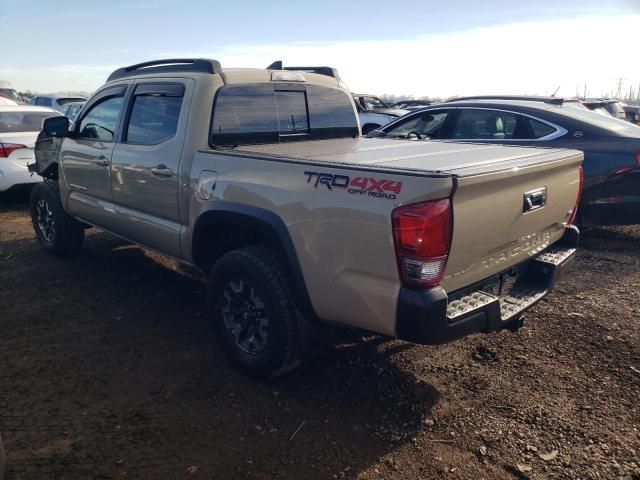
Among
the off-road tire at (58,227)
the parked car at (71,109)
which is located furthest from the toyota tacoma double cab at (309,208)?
the parked car at (71,109)

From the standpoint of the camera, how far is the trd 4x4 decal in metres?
2.48

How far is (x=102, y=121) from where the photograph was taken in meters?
4.80

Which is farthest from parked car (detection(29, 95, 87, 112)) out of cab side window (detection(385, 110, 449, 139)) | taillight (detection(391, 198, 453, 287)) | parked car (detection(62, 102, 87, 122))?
taillight (detection(391, 198, 453, 287))

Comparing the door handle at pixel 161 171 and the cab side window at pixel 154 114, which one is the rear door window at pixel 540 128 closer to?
the cab side window at pixel 154 114

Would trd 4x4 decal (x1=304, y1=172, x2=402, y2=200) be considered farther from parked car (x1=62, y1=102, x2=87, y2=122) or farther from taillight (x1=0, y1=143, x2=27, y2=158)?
parked car (x1=62, y1=102, x2=87, y2=122)

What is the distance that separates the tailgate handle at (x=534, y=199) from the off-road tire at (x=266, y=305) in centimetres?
144

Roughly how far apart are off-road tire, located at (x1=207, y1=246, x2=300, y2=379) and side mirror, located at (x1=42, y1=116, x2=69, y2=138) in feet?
9.01

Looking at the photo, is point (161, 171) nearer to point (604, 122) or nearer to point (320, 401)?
point (320, 401)

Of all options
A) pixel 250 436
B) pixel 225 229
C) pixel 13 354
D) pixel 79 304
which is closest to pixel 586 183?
pixel 225 229

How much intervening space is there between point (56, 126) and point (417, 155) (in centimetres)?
369

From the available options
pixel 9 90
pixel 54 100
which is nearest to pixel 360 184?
pixel 54 100

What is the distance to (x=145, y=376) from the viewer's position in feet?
11.4

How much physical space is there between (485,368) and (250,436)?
1646 mm

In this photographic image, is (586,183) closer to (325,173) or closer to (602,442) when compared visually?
(602,442)
